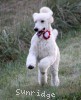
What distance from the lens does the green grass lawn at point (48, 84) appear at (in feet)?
18.2

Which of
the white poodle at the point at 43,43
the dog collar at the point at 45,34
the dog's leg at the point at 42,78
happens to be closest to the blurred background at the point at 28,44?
the dog's leg at the point at 42,78

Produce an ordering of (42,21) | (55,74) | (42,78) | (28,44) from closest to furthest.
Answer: (42,21), (42,78), (55,74), (28,44)

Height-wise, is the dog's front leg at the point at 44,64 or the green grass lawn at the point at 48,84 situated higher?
the dog's front leg at the point at 44,64

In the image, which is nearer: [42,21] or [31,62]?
[31,62]

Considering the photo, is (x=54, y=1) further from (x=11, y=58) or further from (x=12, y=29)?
(x=11, y=58)

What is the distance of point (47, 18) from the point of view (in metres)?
5.56

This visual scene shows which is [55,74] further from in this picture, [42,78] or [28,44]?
[28,44]

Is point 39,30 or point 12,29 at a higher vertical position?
point 39,30

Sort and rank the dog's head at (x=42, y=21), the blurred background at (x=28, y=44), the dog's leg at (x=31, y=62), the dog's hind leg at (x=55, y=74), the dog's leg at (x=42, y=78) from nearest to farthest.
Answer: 1. the dog's leg at (x=31, y=62)
2. the dog's head at (x=42, y=21)
3. the dog's leg at (x=42, y=78)
4. the dog's hind leg at (x=55, y=74)
5. the blurred background at (x=28, y=44)

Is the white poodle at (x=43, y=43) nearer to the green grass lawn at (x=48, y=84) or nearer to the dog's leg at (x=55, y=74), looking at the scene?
the dog's leg at (x=55, y=74)

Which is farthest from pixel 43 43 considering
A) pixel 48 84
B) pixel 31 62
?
pixel 48 84

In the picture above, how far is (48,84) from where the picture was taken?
19.6 feet

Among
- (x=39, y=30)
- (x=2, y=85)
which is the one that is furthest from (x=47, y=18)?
(x=2, y=85)

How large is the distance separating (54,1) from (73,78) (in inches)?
161
